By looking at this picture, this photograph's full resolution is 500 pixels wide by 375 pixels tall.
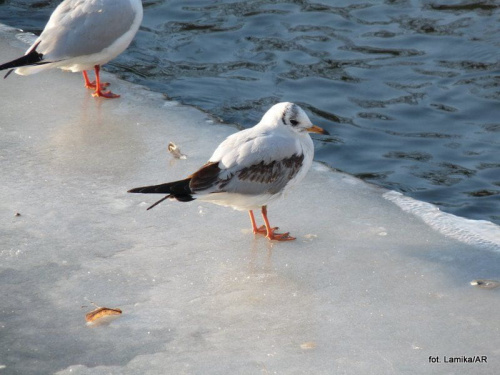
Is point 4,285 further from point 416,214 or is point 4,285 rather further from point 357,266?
point 416,214

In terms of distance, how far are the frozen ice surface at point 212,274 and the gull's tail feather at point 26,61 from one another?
53cm

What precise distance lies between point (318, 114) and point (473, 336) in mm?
4027

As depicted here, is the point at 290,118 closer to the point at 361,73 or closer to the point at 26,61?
the point at 26,61

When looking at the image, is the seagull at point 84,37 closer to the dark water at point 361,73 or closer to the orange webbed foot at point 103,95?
the orange webbed foot at point 103,95

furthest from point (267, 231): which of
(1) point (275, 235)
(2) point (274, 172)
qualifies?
(2) point (274, 172)

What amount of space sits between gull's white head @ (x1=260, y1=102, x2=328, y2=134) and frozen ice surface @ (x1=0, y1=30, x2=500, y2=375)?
23.1 inches

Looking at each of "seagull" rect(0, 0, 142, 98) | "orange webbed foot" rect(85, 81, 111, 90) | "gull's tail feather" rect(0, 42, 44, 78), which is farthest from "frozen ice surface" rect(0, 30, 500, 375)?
"orange webbed foot" rect(85, 81, 111, 90)

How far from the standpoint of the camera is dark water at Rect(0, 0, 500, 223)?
22.8ft

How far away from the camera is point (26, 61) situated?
21.5ft

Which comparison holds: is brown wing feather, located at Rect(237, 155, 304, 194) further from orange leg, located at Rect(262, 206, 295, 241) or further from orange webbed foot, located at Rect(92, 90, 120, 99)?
orange webbed foot, located at Rect(92, 90, 120, 99)

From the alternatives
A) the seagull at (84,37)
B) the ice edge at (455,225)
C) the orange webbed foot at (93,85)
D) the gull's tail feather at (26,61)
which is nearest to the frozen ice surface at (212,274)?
the ice edge at (455,225)

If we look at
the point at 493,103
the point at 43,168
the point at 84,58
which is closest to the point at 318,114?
the point at 493,103

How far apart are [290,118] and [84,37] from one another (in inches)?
101

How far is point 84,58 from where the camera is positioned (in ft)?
22.5
